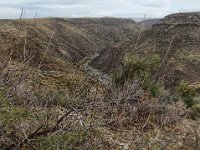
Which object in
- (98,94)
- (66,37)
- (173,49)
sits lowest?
(66,37)

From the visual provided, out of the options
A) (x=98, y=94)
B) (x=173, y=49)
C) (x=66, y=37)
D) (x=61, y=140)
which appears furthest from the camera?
(x=66, y=37)

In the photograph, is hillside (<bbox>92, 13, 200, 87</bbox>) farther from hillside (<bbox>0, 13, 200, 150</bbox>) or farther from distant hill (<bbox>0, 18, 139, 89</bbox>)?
distant hill (<bbox>0, 18, 139, 89</bbox>)

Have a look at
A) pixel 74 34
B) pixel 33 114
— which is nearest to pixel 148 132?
pixel 33 114

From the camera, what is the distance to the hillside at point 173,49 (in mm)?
78137

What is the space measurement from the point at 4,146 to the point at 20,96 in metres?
1.29

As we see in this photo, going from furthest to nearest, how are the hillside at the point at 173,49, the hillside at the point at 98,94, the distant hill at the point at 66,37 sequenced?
the hillside at the point at 173,49 → the distant hill at the point at 66,37 → the hillside at the point at 98,94

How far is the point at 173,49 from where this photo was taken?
92250 millimetres

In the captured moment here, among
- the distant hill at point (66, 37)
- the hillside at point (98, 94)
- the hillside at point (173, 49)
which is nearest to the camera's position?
the hillside at point (98, 94)

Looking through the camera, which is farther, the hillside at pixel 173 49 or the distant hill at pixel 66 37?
the hillside at pixel 173 49

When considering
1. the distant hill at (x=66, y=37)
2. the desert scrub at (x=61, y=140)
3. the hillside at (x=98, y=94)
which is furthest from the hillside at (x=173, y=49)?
the desert scrub at (x=61, y=140)

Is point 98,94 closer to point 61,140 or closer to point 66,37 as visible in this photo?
point 61,140

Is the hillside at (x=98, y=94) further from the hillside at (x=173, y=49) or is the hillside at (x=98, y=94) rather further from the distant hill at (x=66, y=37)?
the distant hill at (x=66, y=37)

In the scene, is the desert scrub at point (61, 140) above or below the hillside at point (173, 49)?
above

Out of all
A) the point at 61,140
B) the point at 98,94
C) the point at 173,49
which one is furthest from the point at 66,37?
the point at 61,140
